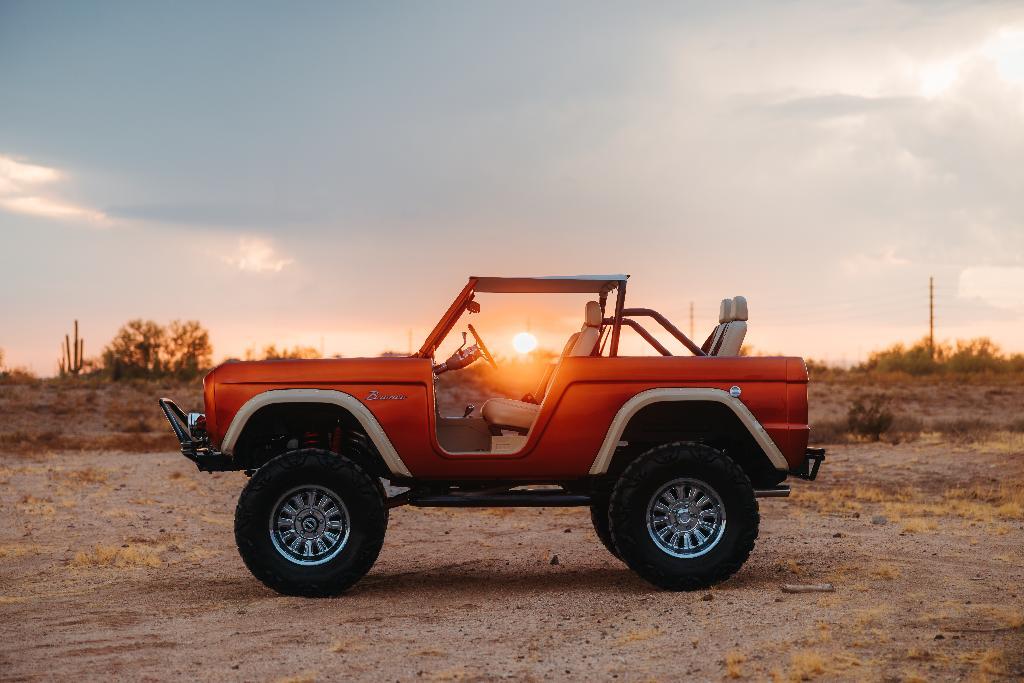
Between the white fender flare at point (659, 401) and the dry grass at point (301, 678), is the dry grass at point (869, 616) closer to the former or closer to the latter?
the white fender flare at point (659, 401)

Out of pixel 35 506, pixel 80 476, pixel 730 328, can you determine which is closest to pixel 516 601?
pixel 730 328

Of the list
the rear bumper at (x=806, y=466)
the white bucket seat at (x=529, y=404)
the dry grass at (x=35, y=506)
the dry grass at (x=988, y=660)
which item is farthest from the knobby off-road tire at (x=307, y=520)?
the dry grass at (x=35, y=506)

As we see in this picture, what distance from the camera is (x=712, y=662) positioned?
6.84 metres

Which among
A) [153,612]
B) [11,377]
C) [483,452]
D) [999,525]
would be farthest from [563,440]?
[11,377]

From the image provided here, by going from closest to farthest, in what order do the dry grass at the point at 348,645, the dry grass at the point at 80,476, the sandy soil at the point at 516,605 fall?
the sandy soil at the point at 516,605, the dry grass at the point at 348,645, the dry grass at the point at 80,476

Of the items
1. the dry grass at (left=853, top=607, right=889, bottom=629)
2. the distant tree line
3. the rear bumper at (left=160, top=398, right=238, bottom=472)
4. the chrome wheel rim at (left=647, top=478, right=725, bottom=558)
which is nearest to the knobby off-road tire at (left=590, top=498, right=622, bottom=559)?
the chrome wheel rim at (left=647, top=478, right=725, bottom=558)

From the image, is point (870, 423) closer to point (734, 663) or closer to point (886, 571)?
point (886, 571)

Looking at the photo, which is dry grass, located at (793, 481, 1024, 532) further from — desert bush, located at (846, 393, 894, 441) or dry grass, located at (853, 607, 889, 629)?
desert bush, located at (846, 393, 894, 441)

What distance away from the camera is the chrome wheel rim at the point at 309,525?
8.81 meters

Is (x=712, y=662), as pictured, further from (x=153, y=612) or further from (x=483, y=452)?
(x=153, y=612)

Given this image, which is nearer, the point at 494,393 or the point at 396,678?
the point at 396,678

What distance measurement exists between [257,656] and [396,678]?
3.52 ft

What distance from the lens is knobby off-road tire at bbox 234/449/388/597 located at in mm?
8734

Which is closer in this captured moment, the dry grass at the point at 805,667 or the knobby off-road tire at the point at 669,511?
the dry grass at the point at 805,667
